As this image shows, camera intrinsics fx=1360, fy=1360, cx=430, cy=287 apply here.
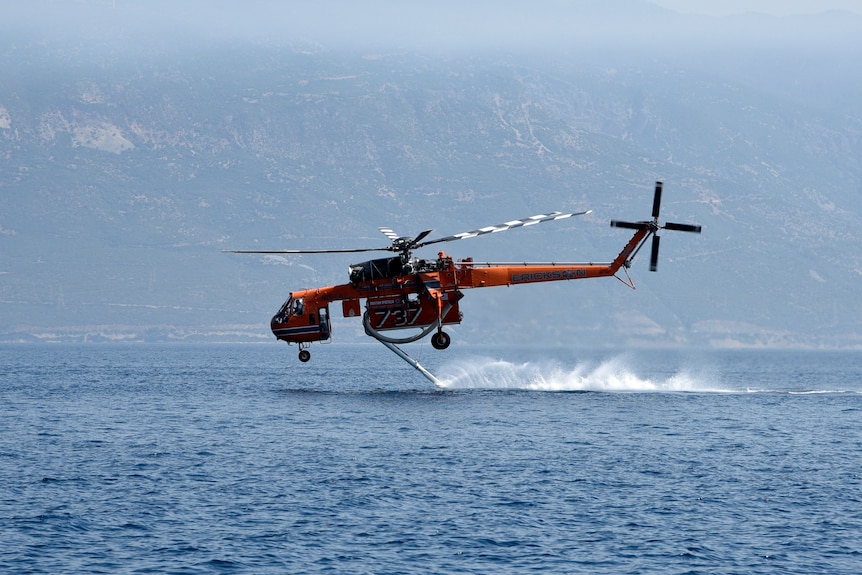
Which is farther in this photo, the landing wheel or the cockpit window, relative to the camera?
the cockpit window

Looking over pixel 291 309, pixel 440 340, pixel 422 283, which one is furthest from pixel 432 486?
pixel 291 309

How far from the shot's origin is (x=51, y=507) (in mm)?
48094

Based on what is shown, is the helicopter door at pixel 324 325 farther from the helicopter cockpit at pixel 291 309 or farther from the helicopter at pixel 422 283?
the helicopter at pixel 422 283

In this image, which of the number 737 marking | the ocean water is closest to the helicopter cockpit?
the number 737 marking

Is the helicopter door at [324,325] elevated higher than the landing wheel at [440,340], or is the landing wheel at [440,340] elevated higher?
the helicopter door at [324,325]

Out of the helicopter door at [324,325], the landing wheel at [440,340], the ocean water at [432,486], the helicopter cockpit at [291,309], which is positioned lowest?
the ocean water at [432,486]

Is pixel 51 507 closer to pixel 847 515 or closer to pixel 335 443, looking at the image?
pixel 335 443

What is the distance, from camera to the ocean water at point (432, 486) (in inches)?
1662

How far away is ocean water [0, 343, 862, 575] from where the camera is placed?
42.2 metres

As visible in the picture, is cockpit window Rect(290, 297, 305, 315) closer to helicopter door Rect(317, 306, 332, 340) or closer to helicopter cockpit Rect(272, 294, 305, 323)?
helicopter cockpit Rect(272, 294, 305, 323)

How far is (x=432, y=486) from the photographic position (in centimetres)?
5294

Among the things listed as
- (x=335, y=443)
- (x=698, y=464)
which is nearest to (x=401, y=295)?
(x=335, y=443)

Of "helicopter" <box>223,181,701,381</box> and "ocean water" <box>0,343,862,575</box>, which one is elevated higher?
"helicopter" <box>223,181,701,381</box>

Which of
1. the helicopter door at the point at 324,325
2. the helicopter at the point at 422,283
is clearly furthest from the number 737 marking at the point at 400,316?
the helicopter door at the point at 324,325
